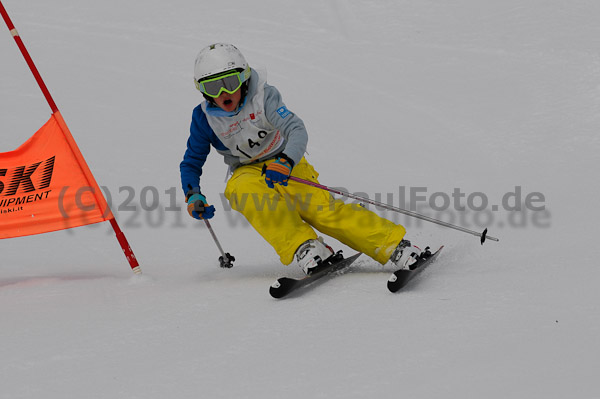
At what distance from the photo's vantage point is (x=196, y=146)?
4.33 metres

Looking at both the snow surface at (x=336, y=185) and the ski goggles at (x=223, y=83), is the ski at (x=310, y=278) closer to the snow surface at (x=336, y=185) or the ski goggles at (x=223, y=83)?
the snow surface at (x=336, y=185)

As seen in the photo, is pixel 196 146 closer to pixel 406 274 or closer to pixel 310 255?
pixel 310 255

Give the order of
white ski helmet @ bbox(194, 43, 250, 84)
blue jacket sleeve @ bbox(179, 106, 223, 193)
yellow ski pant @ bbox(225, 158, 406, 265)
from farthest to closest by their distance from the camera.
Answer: blue jacket sleeve @ bbox(179, 106, 223, 193) < yellow ski pant @ bbox(225, 158, 406, 265) < white ski helmet @ bbox(194, 43, 250, 84)

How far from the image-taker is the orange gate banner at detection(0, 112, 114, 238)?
4.41 meters

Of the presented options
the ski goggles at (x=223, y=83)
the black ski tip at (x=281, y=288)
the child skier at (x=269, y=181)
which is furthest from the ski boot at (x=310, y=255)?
the ski goggles at (x=223, y=83)

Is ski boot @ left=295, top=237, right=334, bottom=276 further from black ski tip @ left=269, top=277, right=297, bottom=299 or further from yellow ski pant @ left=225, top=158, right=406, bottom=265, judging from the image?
black ski tip @ left=269, top=277, right=297, bottom=299

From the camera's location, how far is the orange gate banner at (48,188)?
173 inches

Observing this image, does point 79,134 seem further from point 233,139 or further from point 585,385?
point 585,385

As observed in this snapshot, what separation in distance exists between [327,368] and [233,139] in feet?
5.76

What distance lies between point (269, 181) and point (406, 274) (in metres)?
0.83

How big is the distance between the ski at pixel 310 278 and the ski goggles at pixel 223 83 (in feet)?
3.35

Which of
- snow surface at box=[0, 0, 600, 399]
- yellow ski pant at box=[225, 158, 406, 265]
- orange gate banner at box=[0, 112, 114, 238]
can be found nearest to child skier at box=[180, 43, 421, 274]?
yellow ski pant at box=[225, 158, 406, 265]

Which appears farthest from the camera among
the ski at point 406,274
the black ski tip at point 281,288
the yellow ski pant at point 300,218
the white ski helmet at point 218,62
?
the yellow ski pant at point 300,218

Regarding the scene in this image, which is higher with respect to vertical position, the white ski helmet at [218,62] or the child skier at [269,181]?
the white ski helmet at [218,62]
